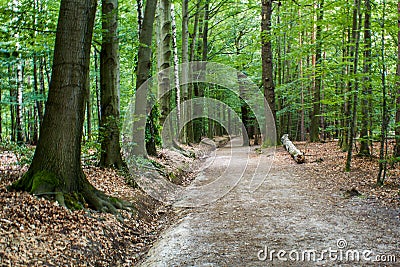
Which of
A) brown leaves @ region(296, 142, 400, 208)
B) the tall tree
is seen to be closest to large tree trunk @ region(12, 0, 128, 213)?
brown leaves @ region(296, 142, 400, 208)

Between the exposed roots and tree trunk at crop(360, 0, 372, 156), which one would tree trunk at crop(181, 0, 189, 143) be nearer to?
tree trunk at crop(360, 0, 372, 156)

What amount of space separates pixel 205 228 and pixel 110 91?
14.7 ft

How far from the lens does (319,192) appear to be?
8.14 meters

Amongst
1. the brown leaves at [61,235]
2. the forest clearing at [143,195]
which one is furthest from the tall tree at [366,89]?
the brown leaves at [61,235]

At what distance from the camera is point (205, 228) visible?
6020 millimetres

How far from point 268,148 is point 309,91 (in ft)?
26.6

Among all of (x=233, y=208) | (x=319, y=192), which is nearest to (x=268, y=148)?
(x=319, y=192)

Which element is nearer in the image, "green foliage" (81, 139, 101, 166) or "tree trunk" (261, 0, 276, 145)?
"green foliage" (81, 139, 101, 166)

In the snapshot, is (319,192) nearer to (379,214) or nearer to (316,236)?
(379,214)

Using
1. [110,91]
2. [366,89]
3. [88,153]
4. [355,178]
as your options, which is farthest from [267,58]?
[88,153]

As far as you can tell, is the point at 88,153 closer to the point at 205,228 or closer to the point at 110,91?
the point at 110,91

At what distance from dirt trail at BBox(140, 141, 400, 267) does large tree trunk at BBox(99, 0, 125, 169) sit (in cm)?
270

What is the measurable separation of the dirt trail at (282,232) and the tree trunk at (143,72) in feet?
11.5

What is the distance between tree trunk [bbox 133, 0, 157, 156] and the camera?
9.95 metres
